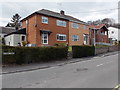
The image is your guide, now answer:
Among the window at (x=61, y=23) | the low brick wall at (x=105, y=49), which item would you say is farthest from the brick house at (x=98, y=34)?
the window at (x=61, y=23)

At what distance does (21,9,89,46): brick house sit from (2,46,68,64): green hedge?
7368mm

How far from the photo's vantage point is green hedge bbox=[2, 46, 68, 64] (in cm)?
1185

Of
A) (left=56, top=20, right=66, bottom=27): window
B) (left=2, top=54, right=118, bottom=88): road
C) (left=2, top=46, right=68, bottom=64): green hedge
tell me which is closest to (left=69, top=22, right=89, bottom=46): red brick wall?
(left=56, top=20, right=66, bottom=27): window

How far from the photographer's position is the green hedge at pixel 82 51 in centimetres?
1767

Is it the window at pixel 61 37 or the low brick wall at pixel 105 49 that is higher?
the window at pixel 61 37

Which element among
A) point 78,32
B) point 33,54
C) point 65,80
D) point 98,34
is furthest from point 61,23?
point 65,80

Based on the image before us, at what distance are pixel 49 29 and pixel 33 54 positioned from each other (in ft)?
36.2

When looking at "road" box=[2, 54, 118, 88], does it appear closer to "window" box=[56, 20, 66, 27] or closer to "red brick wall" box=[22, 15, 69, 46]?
"red brick wall" box=[22, 15, 69, 46]

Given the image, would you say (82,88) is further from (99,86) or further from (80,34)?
(80,34)

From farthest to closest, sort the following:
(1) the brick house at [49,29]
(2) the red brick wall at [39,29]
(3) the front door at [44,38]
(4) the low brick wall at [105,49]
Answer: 1. (3) the front door at [44,38]
2. (4) the low brick wall at [105,49]
3. (1) the brick house at [49,29]
4. (2) the red brick wall at [39,29]

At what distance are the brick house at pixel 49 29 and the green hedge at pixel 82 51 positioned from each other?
286 inches

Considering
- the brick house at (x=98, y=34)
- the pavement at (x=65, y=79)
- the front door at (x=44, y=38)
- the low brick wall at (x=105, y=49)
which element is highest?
the brick house at (x=98, y=34)

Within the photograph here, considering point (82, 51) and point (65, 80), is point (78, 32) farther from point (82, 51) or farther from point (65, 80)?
point (65, 80)

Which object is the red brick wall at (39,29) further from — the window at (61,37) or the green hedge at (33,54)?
the green hedge at (33,54)
